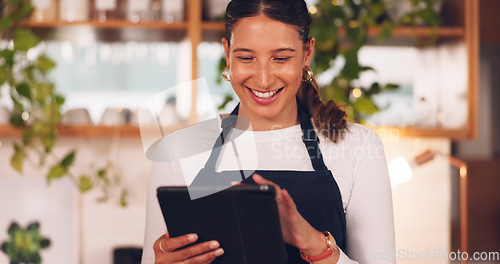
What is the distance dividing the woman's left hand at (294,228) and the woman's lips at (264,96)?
12 cm

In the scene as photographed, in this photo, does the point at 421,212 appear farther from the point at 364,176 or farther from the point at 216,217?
the point at 216,217

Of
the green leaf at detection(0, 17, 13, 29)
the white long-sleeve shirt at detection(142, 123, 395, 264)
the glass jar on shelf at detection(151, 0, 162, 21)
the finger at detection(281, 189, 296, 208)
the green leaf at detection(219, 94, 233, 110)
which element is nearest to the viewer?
the finger at detection(281, 189, 296, 208)

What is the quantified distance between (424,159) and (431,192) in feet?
1.11

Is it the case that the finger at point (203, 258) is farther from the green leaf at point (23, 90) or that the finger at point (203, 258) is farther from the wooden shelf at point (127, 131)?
the green leaf at point (23, 90)

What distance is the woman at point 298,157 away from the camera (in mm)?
575

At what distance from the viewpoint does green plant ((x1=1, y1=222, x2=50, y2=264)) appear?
5.00 ft

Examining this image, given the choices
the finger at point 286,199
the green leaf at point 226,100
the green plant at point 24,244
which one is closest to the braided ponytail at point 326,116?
the finger at point 286,199

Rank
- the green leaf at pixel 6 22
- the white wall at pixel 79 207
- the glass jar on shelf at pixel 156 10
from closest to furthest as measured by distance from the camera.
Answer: the green leaf at pixel 6 22, the glass jar on shelf at pixel 156 10, the white wall at pixel 79 207

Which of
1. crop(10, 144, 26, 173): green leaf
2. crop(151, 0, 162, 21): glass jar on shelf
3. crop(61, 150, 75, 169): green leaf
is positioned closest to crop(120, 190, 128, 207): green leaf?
crop(61, 150, 75, 169): green leaf

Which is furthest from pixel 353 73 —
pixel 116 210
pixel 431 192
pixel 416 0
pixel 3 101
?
pixel 3 101

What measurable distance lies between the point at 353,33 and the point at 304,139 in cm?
73

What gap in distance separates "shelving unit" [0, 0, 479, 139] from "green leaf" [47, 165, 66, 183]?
0.36ft

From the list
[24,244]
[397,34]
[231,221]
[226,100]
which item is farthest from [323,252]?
[24,244]

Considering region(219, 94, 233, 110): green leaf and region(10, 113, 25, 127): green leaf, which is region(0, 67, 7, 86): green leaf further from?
region(219, 94, 233, 110): green leaf
